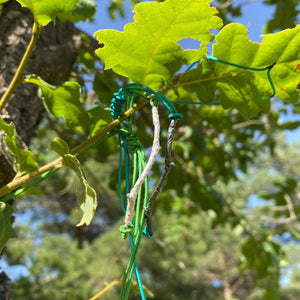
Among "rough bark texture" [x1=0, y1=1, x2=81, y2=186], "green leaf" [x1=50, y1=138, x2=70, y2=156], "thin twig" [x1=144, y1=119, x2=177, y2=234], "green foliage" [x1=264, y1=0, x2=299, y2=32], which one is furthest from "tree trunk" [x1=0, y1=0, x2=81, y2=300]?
"green foliage" [x1=264, y1=0, x2=299, y2=32]

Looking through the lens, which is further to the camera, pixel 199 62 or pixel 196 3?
pixel 199 62

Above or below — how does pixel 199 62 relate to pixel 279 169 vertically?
above

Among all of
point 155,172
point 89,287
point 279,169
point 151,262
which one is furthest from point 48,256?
point 279,169

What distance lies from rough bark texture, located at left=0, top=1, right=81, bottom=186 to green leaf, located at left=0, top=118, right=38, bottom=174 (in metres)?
0.20

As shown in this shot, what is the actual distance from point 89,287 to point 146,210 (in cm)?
963

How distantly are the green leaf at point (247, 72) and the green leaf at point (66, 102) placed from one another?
0.71ft

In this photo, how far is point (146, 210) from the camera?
0.49 m

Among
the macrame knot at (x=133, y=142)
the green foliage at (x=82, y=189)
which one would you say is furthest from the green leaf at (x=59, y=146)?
the macrame knot at (x=133, y=142)

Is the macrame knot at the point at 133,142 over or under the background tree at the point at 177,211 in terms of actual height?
over

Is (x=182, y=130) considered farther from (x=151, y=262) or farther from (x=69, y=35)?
(x=151, y=262)

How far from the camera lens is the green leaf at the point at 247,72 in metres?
0.58

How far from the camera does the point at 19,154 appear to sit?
55 centimetres

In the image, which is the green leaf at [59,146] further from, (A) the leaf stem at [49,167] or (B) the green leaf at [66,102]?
(B) the green leaf at [66,102]

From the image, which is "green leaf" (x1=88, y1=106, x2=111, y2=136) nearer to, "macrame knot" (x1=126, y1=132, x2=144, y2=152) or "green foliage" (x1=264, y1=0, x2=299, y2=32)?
"macrame knot" (x1=126, y1=132, x2=144, y2=152)
